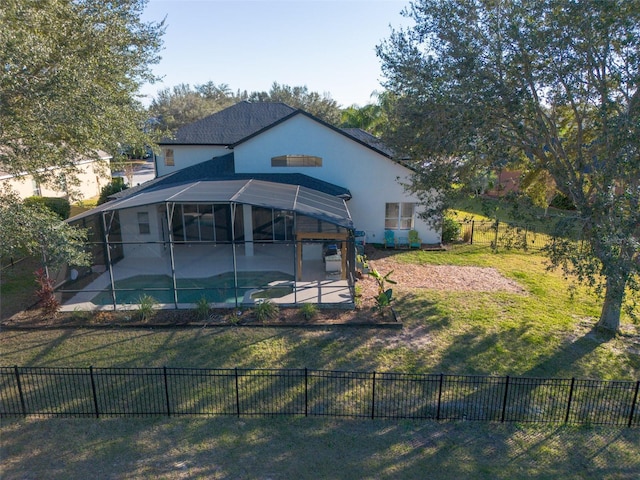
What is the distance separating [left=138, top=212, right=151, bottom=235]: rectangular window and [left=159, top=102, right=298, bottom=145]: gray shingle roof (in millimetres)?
6615

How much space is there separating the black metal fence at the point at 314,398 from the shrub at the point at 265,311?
9.45 feet

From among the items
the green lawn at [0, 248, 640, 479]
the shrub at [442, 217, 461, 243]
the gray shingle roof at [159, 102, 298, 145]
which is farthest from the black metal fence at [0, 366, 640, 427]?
the gray shingle roof at [159, 102, 298, 145]

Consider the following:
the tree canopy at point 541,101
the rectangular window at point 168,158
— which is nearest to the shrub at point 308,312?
the tree canopy at point 541,101

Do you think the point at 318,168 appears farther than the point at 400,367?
Yes

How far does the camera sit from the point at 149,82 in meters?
17.2

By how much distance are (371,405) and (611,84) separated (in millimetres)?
9491

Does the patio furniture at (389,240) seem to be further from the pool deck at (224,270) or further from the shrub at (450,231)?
the pool deck at (224,270)

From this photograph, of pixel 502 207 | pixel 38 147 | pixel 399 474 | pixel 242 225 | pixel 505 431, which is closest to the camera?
pixel 399 474

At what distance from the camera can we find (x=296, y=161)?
1986cm

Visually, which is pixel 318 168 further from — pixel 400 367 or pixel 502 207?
pixel 400 367

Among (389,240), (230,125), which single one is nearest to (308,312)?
(389,240)

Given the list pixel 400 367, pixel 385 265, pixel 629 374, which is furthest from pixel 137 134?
pixel 629 374

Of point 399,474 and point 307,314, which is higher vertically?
point 307,314

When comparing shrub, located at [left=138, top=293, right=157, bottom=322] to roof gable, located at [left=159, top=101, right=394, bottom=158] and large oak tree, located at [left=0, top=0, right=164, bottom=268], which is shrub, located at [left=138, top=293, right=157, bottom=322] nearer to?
large oak tree, located at [left=0, top=0, right=164, bottom=268]
